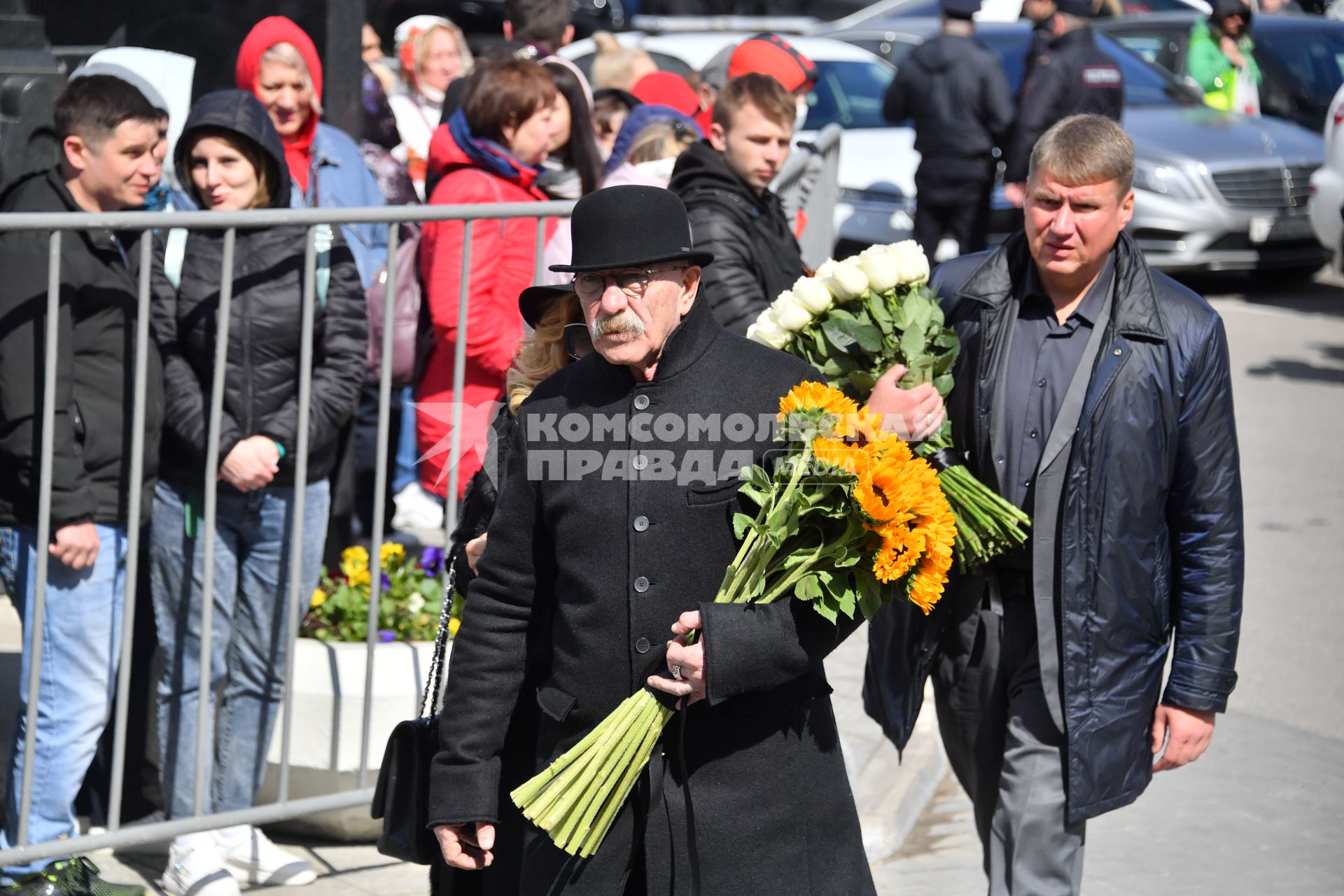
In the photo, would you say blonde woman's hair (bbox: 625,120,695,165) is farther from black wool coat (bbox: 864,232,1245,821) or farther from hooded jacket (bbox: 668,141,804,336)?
black wool coat (bbox: 864,232,1245,821)

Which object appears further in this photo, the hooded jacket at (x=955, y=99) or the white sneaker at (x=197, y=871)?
the hooded jacket at (x=955, y=99)

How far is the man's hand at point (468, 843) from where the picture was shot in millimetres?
3006

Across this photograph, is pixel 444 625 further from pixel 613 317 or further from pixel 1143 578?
pixel 1143 578

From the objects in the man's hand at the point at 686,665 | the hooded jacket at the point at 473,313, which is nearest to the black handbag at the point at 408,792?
the man's hand at the point at 686,665

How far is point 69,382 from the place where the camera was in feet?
12.8

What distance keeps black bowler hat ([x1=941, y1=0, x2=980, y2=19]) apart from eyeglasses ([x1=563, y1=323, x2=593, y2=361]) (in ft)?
27.2

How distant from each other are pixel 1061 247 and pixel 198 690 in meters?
2.53

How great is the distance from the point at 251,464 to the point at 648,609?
1699 mm

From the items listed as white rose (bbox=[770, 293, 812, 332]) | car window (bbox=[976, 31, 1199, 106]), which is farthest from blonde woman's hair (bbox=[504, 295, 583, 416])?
car window (bbox=[976, 31, 1199, 106])

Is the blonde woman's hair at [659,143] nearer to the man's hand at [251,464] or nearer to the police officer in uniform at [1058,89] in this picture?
the man's hand at [251,464]

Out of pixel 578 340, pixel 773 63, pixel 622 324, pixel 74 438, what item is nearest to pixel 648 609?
pixel 622 324

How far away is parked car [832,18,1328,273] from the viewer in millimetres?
12484

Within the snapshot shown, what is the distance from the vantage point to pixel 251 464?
4207 mm

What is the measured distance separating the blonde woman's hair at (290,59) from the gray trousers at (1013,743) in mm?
3140
